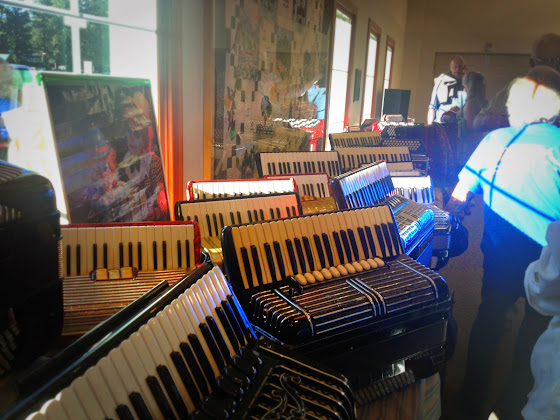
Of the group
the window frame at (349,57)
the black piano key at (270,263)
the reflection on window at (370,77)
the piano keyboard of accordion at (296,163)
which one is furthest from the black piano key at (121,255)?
the reflection on window at (370,77)

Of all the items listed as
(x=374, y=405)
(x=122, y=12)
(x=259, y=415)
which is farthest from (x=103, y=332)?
(x=122, y=12)

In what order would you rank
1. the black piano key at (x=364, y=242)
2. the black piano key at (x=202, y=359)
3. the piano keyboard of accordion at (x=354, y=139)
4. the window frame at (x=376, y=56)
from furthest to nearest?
Answer: the window frame at (x=376, y=56) → the piano keyboard of accordion at (x=354, y=139) → the black piano key at (x=364, y=242) → the black piano key at (x=202, y=359)

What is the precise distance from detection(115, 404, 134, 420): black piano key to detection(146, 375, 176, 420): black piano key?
0.08 m

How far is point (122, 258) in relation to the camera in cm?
174

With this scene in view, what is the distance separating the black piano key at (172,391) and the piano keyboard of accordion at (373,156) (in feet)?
9.80

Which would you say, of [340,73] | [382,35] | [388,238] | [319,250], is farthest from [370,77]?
[319,250]

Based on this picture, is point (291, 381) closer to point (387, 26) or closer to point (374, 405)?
point (374, 405)

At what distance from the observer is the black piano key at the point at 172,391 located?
0.95 meters

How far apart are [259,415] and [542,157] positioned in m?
1.76

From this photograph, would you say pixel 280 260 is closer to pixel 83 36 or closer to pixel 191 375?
pixel 191 375

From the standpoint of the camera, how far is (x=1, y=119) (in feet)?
6.09

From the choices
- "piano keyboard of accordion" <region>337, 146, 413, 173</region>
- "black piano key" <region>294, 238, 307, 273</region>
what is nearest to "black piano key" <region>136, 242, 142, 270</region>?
"black piano key" <region>294, 238, 307, 273</region>

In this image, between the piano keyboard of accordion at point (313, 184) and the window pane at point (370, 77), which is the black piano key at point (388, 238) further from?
the window pane at point (370, 77)

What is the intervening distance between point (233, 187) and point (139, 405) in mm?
1744
